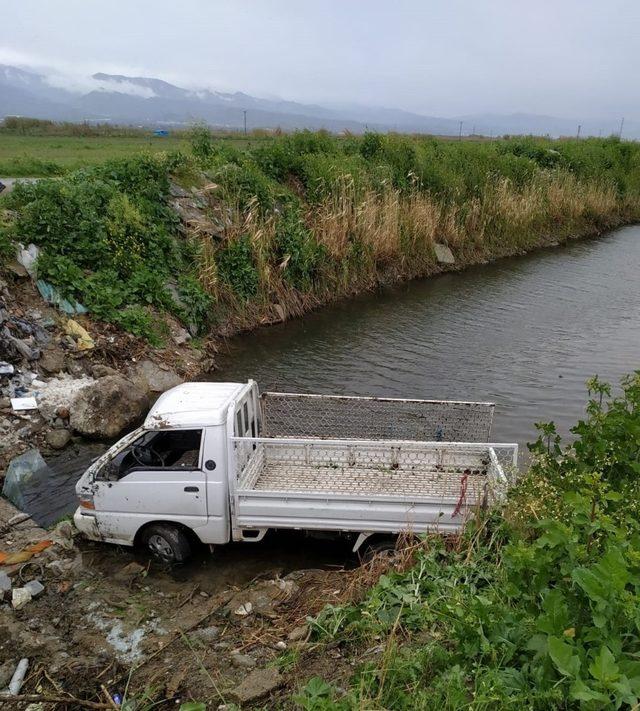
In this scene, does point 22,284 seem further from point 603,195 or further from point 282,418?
point 603,195

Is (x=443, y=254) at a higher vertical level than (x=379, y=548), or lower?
higher

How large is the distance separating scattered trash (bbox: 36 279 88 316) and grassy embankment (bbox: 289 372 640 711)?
32.5 ft

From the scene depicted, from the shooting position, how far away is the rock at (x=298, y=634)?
205 inches

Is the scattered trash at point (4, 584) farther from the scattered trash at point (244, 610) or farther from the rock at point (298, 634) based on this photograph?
the rock at point (298, 634)

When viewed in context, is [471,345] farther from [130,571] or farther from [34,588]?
[34,588]

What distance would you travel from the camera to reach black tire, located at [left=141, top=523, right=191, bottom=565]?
7.16m

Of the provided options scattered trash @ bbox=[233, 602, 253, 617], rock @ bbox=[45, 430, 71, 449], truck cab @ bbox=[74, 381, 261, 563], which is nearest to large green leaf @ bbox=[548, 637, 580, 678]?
scattered trash @ bbox=[233, 602, 253, 617]

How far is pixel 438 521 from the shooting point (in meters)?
6.61

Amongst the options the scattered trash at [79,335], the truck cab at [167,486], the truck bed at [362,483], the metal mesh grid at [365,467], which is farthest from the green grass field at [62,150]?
the truck bed at [362,483]

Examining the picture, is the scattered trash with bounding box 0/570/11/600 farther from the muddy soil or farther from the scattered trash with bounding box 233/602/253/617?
the scattered trash with bounding box 233/602/253/617

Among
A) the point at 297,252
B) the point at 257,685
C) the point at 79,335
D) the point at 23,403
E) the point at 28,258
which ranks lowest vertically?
the point at 23,403

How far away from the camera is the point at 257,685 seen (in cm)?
454

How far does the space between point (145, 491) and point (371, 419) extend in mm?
3383

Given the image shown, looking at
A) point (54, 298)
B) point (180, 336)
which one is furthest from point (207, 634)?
point (54, 298)
